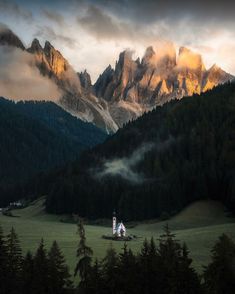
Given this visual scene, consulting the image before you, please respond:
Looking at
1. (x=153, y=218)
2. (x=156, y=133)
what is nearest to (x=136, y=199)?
(x=153, y=218)

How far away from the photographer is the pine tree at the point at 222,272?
43656mm

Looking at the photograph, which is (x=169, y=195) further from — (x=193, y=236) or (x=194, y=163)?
(x=193, y=236)

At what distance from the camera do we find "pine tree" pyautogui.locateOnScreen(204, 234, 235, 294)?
43.7m

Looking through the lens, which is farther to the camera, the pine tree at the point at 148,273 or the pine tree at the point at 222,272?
the pine tree at the point at 148,273

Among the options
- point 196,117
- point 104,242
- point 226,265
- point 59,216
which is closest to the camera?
point 226,265

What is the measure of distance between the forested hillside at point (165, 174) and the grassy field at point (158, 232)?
19.6 feet

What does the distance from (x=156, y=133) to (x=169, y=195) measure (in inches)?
1695

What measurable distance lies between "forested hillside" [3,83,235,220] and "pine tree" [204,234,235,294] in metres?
102

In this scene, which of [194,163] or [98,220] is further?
[194,163]

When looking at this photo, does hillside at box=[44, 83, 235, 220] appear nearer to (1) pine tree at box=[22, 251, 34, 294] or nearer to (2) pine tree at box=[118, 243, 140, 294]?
(2) pine tree at box=[118, 243, 140, 294]

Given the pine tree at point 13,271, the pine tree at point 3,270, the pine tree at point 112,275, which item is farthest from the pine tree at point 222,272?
the pine tree at point 3,270

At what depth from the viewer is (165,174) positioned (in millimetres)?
172875

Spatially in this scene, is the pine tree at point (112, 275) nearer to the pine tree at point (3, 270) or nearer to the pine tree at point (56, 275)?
the pine tree at point (56, 275)

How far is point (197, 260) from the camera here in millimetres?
70312
